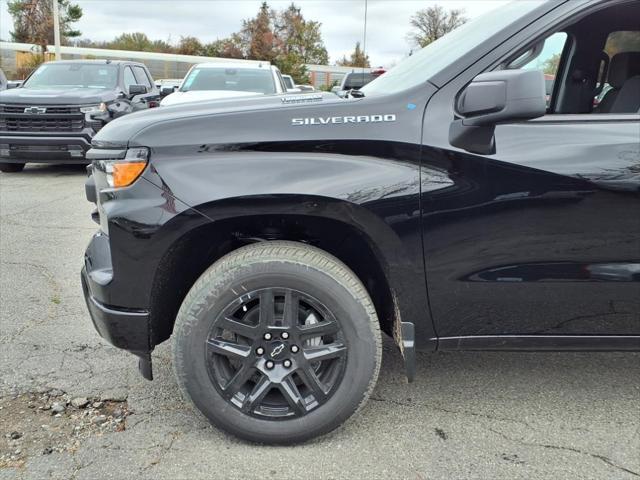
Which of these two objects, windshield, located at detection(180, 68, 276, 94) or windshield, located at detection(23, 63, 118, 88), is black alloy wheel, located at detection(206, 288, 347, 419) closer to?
windshield, located at detection(180, 68, 276, 94)

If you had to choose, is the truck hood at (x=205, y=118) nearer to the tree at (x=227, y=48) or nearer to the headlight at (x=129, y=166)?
the headlight at (x=129, y=166)

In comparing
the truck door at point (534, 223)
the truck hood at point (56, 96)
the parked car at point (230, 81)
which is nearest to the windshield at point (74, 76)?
the truck hood at point (56, 96)

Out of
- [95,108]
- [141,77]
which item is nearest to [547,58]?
[95,108]

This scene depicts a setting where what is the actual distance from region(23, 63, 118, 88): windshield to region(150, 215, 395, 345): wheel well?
27.6 ft

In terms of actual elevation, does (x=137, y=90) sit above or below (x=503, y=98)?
above

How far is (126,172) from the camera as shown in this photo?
7.73 ft

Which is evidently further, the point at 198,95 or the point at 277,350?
the point at 198,95

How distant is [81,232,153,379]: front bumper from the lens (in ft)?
7.92

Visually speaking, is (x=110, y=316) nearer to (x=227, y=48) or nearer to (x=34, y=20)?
(x=34, y=20)

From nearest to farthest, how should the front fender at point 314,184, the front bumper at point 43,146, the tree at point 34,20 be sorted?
the front fender at point 314,184, the front bumper at point 43,146, the tree at point 34,20

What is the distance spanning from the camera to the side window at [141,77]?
1127 centimetres

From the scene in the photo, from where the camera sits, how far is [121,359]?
3.32 metres

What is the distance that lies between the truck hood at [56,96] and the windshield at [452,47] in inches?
287

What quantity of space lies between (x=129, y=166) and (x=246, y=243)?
63 centimetres
